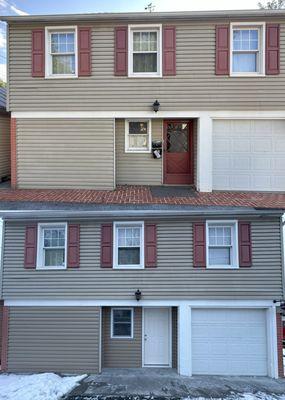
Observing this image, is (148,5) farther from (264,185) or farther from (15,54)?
(264,185)

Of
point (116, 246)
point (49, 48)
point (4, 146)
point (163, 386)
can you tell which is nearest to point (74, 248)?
point (116, 246)

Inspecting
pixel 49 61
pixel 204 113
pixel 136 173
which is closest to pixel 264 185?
pixel 204 113

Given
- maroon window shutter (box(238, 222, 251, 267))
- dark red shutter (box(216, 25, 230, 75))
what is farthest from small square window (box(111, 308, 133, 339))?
dark red shutter (box(216, 25, 230, 75))

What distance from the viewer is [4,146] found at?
1263cm

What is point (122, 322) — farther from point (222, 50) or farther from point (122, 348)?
point (222, 50)

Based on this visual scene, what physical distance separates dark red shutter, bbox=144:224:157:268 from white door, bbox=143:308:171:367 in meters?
1.70

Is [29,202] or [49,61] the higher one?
[49,61]

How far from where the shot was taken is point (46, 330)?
964 centimetres

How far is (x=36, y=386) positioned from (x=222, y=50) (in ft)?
35.8

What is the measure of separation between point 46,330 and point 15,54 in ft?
28.2

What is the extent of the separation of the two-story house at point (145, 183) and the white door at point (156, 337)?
0.03m

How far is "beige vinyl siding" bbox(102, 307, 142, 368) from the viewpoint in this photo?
10.0m

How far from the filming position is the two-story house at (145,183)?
9539 mm

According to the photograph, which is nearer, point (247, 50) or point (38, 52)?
point (247, 50)
